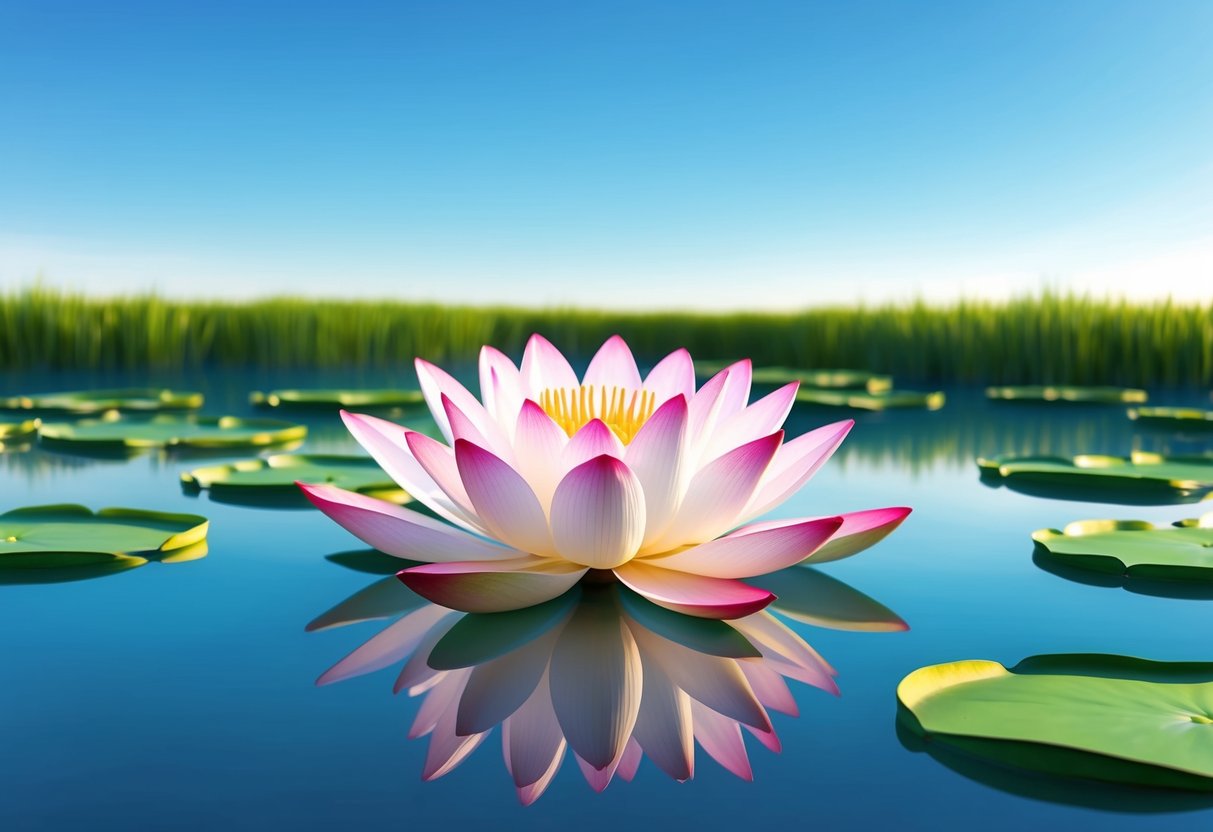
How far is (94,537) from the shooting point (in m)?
1.35

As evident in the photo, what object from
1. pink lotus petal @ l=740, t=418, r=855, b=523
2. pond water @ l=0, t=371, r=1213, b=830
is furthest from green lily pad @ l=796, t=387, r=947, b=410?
pink lotus petal @ l=740, t=418, r=855, b=523

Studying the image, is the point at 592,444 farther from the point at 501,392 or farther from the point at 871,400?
the point at 871,400

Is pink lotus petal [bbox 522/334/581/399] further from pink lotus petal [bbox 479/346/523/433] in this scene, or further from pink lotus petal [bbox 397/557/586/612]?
pink lotus petal [bbox 397/557/586/612]

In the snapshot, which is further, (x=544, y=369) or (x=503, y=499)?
(x=544, y=369)

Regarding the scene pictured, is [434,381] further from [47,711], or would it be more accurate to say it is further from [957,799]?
[957,799]

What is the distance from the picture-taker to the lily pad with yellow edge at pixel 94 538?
1217 mm

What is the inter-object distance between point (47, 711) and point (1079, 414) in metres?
3.97

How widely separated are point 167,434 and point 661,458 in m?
2.16

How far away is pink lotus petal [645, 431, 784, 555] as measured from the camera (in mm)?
994

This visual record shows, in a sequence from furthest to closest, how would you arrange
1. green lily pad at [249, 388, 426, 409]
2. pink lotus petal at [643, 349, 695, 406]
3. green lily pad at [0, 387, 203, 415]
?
1. green lily pad at [249, 388, 426, 409]
2. green lily pad at [0, 387, 203, 415]
3. pink lotus petal at [643, 349, 695, 406]

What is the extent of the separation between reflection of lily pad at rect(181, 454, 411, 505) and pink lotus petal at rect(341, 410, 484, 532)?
48 centimetres

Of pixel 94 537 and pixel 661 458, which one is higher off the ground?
pixel 661 458

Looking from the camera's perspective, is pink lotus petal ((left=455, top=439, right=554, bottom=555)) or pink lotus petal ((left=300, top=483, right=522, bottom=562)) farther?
pink lotus petal ((left=300, top=483, right=522, bottom=562))

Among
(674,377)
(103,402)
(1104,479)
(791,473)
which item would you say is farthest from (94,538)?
(103,402)
